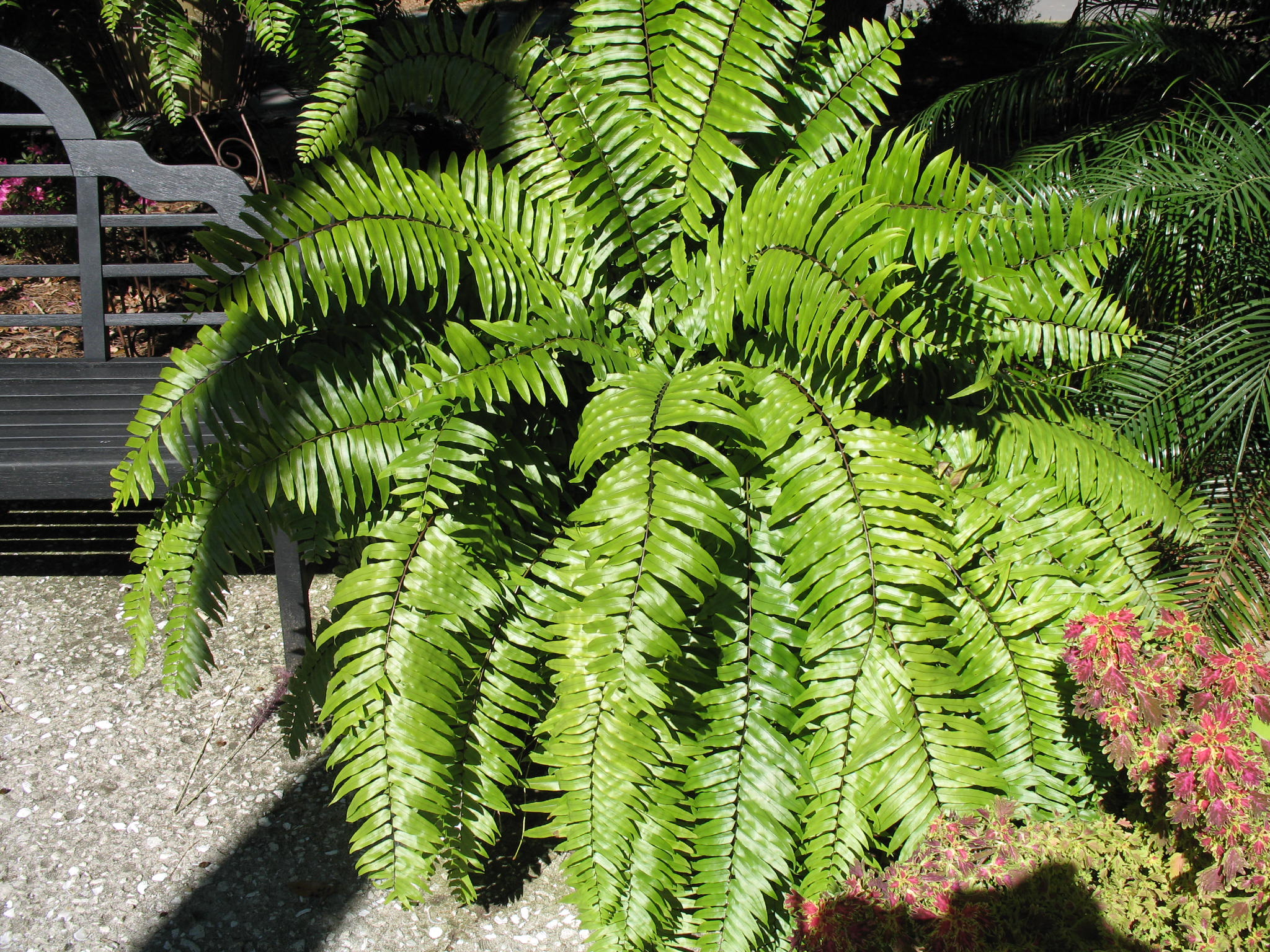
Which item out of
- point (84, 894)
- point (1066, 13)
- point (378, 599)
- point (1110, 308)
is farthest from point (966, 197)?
point (1066, 13)

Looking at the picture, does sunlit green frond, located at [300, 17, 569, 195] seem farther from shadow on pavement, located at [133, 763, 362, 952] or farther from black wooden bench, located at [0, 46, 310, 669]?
shadow on pavement, located at [133, 763, 362, 952]

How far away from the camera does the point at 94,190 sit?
339cm

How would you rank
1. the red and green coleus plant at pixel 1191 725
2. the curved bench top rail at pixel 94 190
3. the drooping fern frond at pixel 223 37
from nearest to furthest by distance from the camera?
the red and green coleus plant at pixel 1191 725, the curved bench top rail at pixel 94 190, the drooping fern frond at pixel 223 37

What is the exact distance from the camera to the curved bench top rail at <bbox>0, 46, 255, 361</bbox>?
3219 millimetres

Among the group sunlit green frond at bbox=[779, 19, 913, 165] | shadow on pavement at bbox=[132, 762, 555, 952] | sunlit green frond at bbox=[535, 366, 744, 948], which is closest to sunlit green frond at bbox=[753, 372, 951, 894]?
sunlit green frond at bbox=[535, 366, 744, 948]

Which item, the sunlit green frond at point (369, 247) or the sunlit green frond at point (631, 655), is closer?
the sunlit green frond at point (631, 655)

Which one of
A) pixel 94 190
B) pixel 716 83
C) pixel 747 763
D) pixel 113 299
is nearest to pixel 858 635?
pixel 747 763

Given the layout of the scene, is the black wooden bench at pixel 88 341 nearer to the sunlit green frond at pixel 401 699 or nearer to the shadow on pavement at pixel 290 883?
the shadow on pavement at pixel 290 883

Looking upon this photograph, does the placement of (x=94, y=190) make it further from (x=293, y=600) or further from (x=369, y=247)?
(x=369, y=247)

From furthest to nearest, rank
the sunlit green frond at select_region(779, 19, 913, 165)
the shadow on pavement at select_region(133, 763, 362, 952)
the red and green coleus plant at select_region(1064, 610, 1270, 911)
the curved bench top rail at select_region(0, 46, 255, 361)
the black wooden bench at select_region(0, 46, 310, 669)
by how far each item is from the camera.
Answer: the curved bench top rail at select_region(0, 46, 255, 361), the black wooden bench at select_region(0, 46, 310, 669), the sunlit green frond at select_region(779, 19, 913, 165), the shadow on pavement at select_region(133, 763, 362, 952), the red and green coleus plant at select_region(1064, 610, 1270, 911)

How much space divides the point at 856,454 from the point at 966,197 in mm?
729

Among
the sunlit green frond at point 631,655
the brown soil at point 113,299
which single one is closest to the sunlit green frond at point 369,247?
the sunlit green frond at point 631,655

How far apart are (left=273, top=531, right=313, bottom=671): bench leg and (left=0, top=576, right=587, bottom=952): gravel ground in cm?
22

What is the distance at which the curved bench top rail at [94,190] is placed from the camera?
3.22 meters
